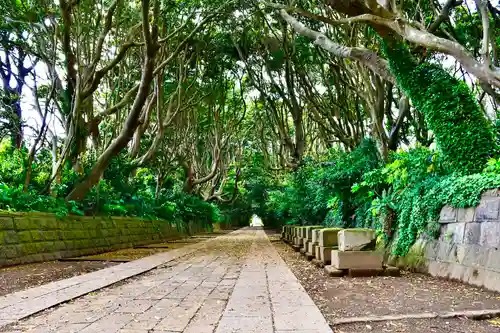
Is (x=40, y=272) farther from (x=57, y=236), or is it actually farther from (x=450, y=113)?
(x=450, y=113)

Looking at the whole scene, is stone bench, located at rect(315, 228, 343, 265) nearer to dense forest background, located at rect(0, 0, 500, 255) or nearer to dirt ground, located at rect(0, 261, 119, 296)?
dense forest background, located at rect(0, 0, 500, 255)

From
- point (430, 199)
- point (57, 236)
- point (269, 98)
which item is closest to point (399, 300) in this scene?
point (430, 199)

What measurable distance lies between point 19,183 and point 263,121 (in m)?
19.6

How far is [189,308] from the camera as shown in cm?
394

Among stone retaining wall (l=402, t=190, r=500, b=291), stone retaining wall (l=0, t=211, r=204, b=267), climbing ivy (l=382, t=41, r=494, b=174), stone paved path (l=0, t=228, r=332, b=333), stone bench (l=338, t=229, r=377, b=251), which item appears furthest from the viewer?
stone retaining wall (l=0, t=211, r=204, b=267)

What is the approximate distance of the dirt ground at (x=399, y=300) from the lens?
3452 millimetres

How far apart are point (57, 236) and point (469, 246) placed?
7.34 meters

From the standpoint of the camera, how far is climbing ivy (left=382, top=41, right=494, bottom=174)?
22.8ft

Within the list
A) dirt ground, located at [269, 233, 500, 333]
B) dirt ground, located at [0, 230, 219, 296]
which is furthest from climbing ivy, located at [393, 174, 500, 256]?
dirt ground, located at [0, 230, 219, 296]

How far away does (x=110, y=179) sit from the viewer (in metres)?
13.8

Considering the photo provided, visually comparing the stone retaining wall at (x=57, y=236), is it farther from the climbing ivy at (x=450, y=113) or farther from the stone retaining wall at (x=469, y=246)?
the climbing ivy at (x=450, y=113)

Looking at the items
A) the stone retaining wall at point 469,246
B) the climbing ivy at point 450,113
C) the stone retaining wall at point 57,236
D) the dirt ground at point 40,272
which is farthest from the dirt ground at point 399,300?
the stone retaining wall at point 57,236

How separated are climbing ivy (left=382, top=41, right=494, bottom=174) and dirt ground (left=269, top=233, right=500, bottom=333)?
2.09 m

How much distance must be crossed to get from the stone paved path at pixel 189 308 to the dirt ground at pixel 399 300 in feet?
1.10
